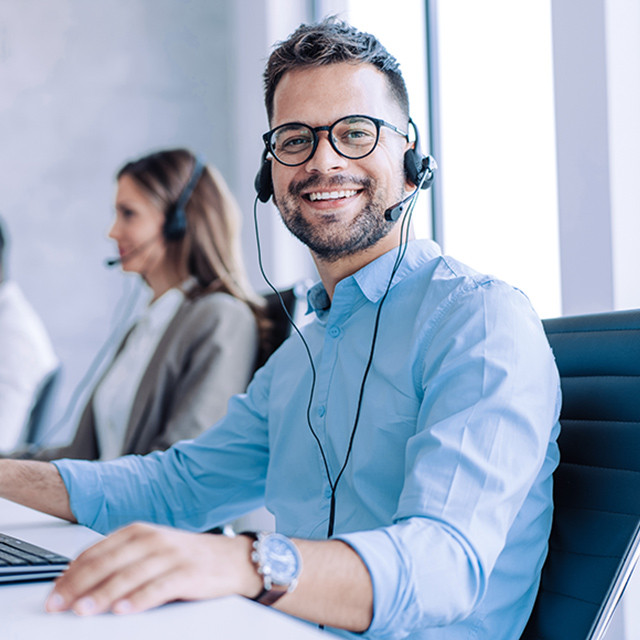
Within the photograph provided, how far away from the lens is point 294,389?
1.22 metres

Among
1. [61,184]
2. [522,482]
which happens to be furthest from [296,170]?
[61,184]

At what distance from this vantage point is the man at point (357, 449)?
669 mm

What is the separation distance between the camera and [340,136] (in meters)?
1.21

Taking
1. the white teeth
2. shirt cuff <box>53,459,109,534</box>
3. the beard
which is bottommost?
shirt cuff <box>53,459,109,534</box>

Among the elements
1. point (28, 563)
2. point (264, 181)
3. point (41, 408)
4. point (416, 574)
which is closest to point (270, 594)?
point (416, 574)

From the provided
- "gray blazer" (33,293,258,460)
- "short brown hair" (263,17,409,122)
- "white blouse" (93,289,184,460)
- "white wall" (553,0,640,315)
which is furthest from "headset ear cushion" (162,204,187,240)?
"white wall" (553,0,640,315)

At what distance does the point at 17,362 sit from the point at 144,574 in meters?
2.51

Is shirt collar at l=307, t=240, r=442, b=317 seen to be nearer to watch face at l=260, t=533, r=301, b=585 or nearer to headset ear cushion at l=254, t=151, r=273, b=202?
headset ear cushion at l=254, t=151, r=273, b=202

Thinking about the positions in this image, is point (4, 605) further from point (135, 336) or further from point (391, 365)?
point (135, 336)

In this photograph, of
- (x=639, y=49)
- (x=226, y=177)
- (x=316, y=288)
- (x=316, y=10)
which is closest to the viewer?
(x=316, y=288)

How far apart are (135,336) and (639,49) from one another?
151 centimetres

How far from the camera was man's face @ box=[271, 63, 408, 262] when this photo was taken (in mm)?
1200

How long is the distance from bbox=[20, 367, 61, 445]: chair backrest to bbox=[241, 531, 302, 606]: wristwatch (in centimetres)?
205

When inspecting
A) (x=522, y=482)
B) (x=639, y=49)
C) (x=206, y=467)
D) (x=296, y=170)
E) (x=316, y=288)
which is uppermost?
(x=639, y=49)
